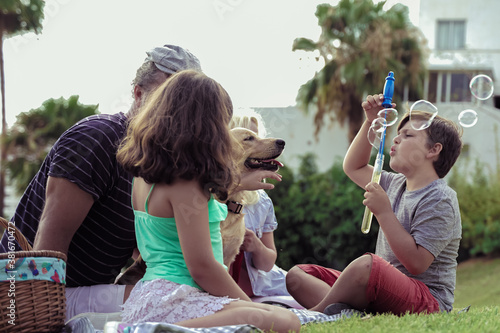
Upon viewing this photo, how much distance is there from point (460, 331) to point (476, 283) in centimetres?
1350

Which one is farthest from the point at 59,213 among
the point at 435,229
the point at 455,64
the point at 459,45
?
the point at 459,45

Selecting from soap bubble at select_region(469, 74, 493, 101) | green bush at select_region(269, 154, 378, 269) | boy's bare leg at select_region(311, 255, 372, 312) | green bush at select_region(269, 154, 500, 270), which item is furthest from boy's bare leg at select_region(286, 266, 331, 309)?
green bush at select_region(269, 154, 378, 269)

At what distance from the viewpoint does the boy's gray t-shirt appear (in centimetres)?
326

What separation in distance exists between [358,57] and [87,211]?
48.9ft

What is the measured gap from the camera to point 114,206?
10.7 feet

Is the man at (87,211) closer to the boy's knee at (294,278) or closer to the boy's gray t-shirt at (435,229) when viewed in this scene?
the boy's knee at (294,278)

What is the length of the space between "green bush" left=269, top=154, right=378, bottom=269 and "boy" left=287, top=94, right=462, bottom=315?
1037 centimetres

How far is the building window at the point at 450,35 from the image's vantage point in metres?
22.4

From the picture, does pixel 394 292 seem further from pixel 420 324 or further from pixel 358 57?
pixel 358 57

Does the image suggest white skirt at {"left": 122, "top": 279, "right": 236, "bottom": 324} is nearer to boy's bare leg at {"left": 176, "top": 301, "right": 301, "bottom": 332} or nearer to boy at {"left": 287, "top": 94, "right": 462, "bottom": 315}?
boy's bare leg at {"left": 176, "top": 301, "right": 301, "bottom": 332}

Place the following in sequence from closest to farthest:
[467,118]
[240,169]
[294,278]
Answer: [240,169]
[294,278]
[467,118]

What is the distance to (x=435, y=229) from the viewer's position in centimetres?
327

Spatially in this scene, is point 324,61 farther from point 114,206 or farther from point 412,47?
point 114,206

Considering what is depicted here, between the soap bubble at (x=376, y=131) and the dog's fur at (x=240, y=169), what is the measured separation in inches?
20.3
